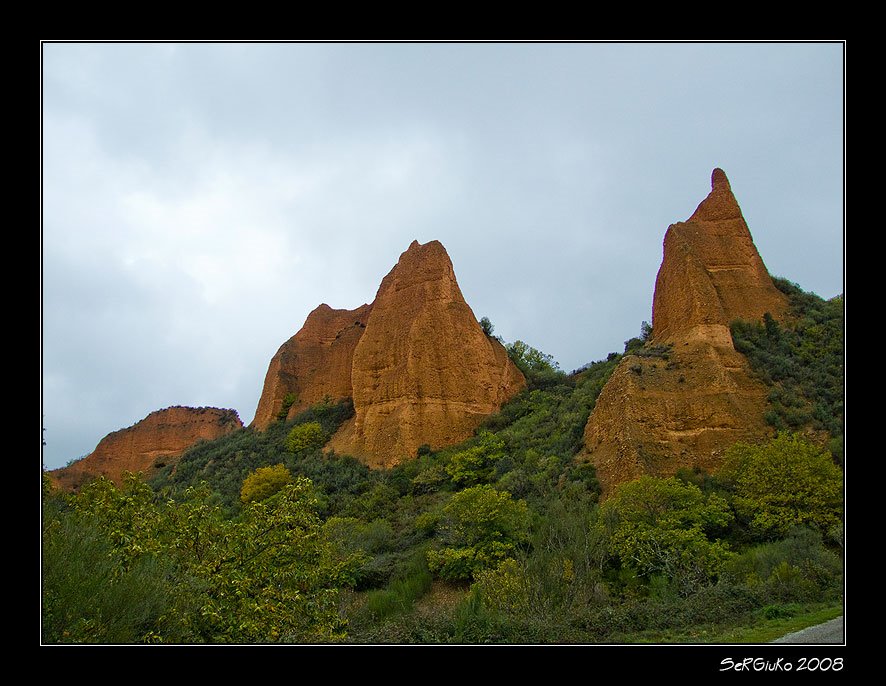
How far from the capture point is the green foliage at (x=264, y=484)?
113 feet

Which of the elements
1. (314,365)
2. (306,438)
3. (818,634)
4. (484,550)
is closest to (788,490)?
(484,550)

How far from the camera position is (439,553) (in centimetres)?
2139

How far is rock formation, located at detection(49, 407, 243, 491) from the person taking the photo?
59.4m

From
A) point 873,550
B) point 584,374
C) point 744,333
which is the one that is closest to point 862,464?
point 873,550

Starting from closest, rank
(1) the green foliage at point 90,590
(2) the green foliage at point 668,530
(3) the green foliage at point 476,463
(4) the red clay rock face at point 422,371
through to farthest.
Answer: (1) the green foliage at point 90,590 → (2) the green foliage at point 668,530 → (3) the green foliage at point 476,463 → (4) the red clay rock face at point 422,371

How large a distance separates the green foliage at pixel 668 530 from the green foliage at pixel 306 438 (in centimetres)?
2717

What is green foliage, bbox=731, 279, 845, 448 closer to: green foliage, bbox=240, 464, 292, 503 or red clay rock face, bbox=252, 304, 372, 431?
green foliage, bbox=240, 464, 292, 503

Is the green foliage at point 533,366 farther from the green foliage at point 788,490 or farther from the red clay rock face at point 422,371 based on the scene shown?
the green foliage at point 788,490

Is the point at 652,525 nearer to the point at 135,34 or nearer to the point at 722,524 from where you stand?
the point at 722,524

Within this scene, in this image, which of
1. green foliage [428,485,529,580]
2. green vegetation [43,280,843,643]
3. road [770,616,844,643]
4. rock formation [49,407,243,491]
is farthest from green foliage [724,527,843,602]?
rock formation [49,407,243,491]

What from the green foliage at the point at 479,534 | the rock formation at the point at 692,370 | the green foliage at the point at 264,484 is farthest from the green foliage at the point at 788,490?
the green foliage at the point at 264,484

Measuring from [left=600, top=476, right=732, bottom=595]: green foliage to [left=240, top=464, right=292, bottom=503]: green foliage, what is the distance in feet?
70.7

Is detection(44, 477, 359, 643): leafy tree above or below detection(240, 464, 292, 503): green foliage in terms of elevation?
above

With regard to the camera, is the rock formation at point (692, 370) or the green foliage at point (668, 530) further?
the rock formation at point (692, 370)
